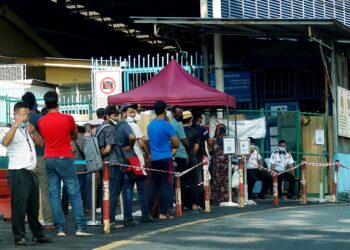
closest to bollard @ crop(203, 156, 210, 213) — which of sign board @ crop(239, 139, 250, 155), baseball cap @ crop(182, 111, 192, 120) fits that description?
baseball cap @ crop(182, 111, 192, 120)

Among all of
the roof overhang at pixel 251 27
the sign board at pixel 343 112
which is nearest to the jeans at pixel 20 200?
the roof overhang at pixel 251 27

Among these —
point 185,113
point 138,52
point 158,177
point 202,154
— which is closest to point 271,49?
point 185,113

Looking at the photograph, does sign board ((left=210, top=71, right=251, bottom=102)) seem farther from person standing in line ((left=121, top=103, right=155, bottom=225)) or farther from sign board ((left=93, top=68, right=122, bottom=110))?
person standing in line ((left=121, top=103, right=155, bottom=225))

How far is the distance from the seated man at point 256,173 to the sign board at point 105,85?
377cm

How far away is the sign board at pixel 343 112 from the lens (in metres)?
24.6

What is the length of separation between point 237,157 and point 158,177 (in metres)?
4.93

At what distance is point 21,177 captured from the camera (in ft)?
39.7

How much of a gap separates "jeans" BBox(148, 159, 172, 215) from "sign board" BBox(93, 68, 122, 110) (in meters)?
8.16

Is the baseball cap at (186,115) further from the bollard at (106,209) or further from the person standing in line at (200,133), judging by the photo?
the bollard at (106,209)

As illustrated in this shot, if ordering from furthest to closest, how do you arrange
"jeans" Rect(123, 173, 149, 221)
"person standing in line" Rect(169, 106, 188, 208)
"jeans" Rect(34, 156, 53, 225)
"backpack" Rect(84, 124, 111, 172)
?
"person standing in line" Rect(169, 106, 188, 208), "jeans" Rect(123, 173, 149, 221), "jeans" Rect(34, 156, 53, 225), "backpack" Rect(84, 124, 111, 172)

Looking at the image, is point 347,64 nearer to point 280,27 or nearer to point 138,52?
point 280,27

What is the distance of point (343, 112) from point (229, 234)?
1266 centimetres

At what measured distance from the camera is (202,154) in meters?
18.9

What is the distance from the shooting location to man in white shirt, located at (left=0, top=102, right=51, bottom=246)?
39.5 ft
